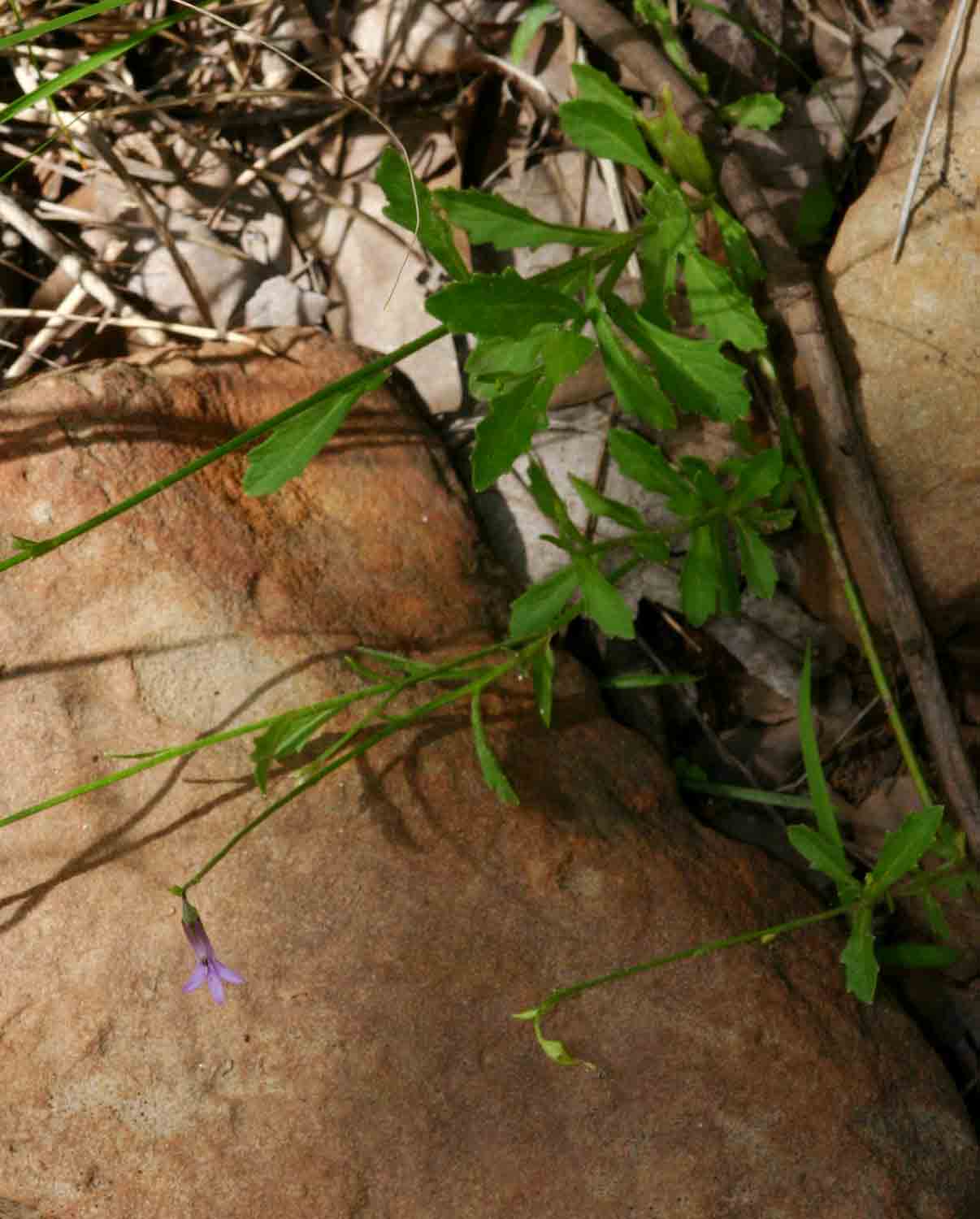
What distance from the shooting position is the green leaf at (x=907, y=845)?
7.28ft

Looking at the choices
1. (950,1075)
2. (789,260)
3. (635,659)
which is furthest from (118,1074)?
(789,260)

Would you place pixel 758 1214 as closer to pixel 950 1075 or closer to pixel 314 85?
pixel 950 1075

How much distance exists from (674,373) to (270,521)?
36.0 inches

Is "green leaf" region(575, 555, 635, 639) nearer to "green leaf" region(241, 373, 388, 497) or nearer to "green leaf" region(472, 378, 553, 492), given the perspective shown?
"green leaf" region(472, 378, 553, 492)

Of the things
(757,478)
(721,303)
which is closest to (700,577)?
(757,478)

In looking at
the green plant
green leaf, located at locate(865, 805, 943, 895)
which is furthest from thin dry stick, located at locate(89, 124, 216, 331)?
green leaf, located at locate(865, 805, 943, 895)

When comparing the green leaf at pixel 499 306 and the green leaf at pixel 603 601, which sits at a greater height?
the green leaf at pixel 499 306

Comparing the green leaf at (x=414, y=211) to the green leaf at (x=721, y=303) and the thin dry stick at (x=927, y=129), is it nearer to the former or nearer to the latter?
the green leaf at (x=721, y=303)

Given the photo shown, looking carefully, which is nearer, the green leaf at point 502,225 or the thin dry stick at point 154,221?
the green leaf at point 502,225

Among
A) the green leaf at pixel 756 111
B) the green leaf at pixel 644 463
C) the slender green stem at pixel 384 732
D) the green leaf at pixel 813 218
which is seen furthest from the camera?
the green leaf at pixel 813 218

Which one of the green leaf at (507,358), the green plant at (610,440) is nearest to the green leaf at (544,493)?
the green plant at (610,440)

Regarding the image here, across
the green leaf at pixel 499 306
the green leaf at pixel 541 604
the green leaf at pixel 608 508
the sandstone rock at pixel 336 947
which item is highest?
the green leaf at pixel 499 306

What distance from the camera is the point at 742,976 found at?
2322 mm

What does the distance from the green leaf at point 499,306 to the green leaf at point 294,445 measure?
0.21 meters
